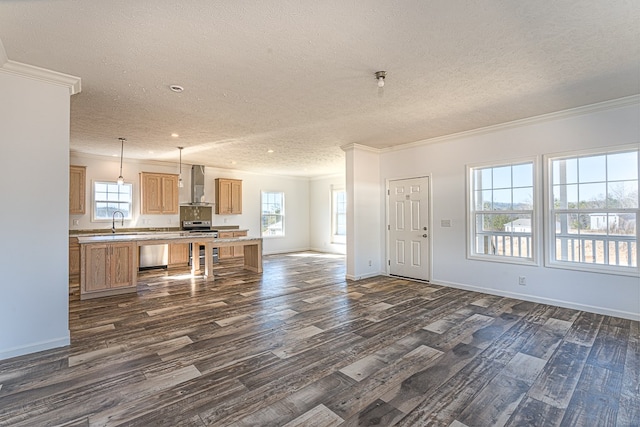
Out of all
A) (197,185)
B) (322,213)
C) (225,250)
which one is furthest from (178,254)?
(322,213)

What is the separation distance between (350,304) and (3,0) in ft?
14.1

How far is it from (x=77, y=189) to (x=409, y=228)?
6868mm

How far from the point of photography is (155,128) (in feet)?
15.4

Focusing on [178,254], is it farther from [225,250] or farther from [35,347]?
[35,347]

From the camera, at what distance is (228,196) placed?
852 centimetres

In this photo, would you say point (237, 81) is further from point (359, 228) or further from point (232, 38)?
point (359, 228)

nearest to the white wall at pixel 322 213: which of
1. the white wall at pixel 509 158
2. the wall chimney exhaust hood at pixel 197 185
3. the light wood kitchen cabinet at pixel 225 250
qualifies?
the light wood kitchen cabinet at pixel 225 250

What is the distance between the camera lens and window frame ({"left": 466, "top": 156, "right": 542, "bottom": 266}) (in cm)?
426

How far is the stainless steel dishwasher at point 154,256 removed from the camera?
691 centimetres

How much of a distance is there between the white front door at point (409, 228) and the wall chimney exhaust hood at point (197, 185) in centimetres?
483

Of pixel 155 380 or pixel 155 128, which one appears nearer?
pixel 155 380

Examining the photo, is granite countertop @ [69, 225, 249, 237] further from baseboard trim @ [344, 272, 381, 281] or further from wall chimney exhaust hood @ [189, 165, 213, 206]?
baseboard trim @ [344, 272, 381, 281]

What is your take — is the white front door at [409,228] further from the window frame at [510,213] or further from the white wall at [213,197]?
the white wall at [213,197]

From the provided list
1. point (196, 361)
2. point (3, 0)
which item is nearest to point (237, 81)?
point (3, 0)
